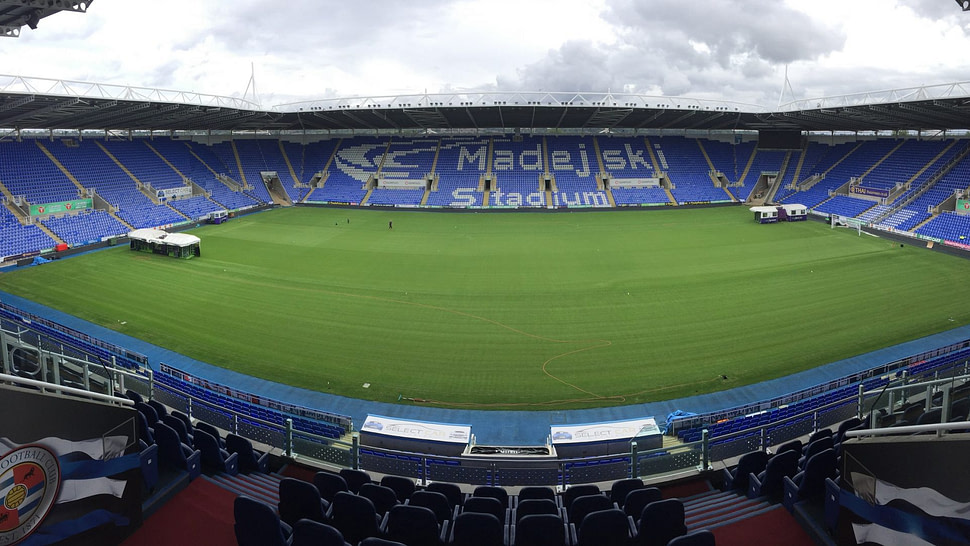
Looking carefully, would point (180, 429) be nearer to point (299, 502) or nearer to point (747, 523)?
point (299, 502)

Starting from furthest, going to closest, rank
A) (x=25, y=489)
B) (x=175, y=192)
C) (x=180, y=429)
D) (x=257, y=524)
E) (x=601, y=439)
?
1. (x=175, y=192)
2. (x=601, y=439)
3. (x=180, y=429)
4. (x=257, y=524)
5. (x=25, y=489)

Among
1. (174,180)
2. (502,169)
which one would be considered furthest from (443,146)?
(174,180)

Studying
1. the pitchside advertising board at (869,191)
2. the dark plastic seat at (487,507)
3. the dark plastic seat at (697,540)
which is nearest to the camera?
the dark plastic seat at (697,540)

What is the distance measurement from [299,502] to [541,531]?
9.17ft

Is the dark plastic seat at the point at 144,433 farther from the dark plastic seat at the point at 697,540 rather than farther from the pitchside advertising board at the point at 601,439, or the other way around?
the pitchside advertising board at the point at 601,439

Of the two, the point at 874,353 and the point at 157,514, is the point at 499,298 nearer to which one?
the point at 874,353

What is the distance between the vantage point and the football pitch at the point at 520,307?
54.5 feet

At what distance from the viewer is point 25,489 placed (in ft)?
14.6

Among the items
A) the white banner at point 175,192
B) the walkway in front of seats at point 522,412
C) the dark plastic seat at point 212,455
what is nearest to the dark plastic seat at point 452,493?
the dark plastic seat at point 212,455

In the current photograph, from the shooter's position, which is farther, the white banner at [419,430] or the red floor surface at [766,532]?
the white banner at [419,430]

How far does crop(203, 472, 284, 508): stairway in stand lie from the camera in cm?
695

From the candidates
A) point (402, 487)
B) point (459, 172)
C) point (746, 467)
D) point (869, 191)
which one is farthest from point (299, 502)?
point (869, 191)

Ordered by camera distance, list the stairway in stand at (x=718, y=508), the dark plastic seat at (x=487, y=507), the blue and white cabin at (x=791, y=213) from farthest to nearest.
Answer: the blue and white cabin at (x=791, y=213)
the dark plastic seat at (x=487, y=507)
the stairway in stand at (x=718, y=508)

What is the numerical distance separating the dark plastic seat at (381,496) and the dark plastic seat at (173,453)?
2229mm
